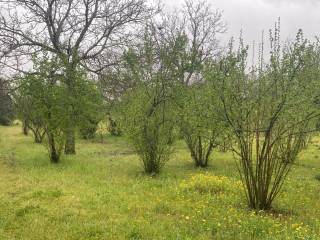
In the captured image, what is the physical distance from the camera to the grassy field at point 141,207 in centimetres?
710

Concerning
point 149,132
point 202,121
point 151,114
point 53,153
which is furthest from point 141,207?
point 53,153

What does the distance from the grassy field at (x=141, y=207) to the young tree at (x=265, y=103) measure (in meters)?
0.89

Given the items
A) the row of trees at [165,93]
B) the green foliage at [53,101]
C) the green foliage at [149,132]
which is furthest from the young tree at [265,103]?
the green foliage at [53,101]

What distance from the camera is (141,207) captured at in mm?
8922

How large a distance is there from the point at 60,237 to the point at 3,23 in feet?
51.7

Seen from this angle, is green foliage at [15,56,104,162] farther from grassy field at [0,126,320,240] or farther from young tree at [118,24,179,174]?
young tree at [118,24,179,174]

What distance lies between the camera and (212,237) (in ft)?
22.5

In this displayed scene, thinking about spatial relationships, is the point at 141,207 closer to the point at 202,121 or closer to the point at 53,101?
the point at 202,121

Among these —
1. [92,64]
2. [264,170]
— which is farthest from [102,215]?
[92,64]

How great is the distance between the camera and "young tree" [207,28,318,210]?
8.30 meters

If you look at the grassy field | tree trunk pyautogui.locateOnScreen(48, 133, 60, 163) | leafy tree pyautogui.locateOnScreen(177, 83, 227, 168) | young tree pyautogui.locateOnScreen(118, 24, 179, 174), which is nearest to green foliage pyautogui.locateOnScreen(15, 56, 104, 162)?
tree trunk pyautogui.locateOnScreen(48, 133, 60, 163)

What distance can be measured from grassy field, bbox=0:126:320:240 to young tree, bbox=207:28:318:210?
0.89 metres

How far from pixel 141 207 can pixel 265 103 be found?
124 inches

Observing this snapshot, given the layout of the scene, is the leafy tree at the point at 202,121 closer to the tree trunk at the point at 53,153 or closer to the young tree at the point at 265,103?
the young tree at the point at 265,103
